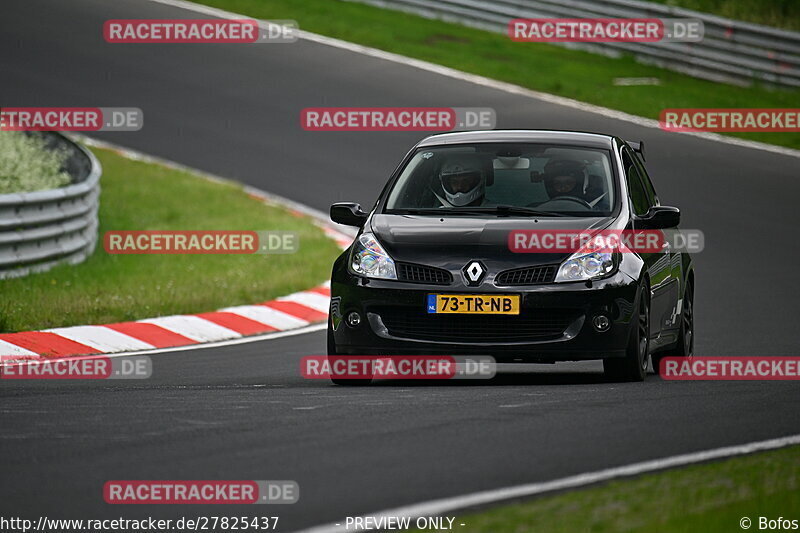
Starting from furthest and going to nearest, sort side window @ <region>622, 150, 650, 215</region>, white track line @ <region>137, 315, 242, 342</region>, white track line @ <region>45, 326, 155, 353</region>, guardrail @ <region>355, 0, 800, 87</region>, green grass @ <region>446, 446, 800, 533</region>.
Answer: guardrail @ <region>355, 0, 800, 87</region> → white track line @ <region>137, 315, 242, 342</region> → white track line @ <region>45, 326, 155, 353</region> → side window @ <region>622, 150, 650, 215</region> → green grass @ <region>446, 446, 800, 533</region>

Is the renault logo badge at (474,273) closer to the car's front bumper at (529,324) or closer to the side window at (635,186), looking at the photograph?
the car's front bumper at (529,324)

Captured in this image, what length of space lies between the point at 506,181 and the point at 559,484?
4536mm

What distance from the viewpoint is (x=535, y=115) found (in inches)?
928

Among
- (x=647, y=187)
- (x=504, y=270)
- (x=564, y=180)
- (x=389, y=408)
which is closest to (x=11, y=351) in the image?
(x=504, y=270)

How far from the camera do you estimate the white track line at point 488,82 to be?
23136 mm

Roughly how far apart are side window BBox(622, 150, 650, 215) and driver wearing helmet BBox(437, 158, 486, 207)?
0.97m

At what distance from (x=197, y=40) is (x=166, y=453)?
22.6m

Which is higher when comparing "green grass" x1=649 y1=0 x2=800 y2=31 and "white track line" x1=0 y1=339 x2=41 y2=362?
"green grass" x1=649 y1=0 x2=800 y2=31

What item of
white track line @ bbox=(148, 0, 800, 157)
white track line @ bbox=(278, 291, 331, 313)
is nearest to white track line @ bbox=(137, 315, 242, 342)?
white track line @ bbox=(278, 291, 331, 313)

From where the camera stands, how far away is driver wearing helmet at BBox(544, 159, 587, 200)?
1038 centimetres

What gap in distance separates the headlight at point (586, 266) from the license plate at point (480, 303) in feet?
1.03

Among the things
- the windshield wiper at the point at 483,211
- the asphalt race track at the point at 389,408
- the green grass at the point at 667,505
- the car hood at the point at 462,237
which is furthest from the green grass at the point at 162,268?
the green grass at the point at 667,505

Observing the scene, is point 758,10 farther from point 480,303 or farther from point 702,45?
point 480,303

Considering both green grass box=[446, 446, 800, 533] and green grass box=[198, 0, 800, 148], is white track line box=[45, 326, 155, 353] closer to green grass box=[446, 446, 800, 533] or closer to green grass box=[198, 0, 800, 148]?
green grass box=[446, 446, 800, 533]
